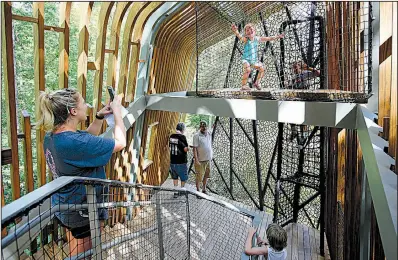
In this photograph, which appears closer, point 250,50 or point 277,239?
point 277,239

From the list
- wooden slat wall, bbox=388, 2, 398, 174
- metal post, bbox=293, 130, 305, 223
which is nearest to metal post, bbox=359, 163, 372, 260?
wooden slat wall, bbox=388, 2, 398, 174

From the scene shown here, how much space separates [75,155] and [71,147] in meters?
0.06

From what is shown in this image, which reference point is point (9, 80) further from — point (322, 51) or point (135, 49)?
point (322, 51)

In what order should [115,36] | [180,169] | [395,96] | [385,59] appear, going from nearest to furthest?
[395,96]
[385,59]
[115,36]
[180,169]

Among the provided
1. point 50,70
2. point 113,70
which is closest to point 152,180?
point 113,70

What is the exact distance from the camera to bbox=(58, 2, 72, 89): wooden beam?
330cm

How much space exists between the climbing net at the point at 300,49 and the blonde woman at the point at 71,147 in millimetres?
1895

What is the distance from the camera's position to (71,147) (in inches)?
73.7

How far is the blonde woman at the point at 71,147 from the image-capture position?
1.89 m

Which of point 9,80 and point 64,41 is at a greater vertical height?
point 64,41

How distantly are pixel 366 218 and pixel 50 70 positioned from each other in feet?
40.5

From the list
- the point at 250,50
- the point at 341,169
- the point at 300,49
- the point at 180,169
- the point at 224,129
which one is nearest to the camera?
the point at 341,169

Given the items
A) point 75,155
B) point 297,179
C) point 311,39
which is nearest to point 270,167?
point 297,179

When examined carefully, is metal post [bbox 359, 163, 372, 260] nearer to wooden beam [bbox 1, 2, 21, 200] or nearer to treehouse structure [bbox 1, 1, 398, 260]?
treehouse structure [bbox 1, 1, 398, 260]
